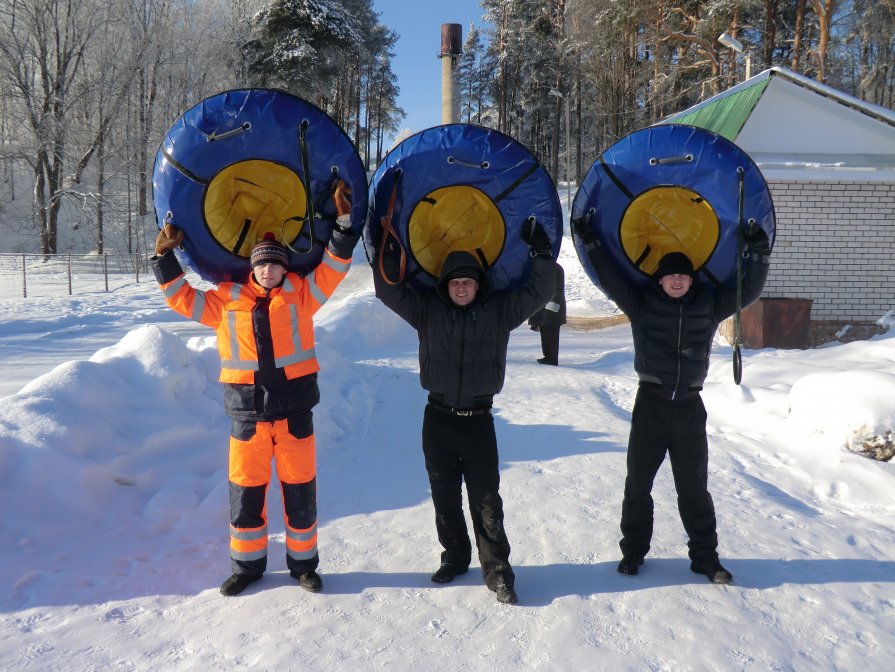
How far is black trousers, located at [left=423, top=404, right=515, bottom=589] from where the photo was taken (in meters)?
3.11

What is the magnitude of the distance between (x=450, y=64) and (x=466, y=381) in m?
8.75

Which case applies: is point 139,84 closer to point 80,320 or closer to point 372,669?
point 80,320

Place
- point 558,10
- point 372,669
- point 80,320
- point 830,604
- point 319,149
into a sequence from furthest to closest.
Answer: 1. point 558,10
2. point 80,320
3. point 319,149
4. point 830,604
5. point 372,669

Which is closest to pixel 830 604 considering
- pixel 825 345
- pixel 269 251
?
pixel 269 251

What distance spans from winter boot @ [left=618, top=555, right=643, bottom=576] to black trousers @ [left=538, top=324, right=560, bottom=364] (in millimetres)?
5273

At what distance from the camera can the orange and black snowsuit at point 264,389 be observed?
3045mm

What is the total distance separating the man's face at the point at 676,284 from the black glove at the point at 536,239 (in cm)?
61

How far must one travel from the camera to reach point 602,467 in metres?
4.94

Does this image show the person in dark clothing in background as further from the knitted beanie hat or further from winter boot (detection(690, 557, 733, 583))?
the knitted beanie hat

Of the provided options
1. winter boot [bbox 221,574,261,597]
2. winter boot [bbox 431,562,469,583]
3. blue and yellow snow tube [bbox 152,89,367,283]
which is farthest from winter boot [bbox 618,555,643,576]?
blue and yellow snow tube [bbox 152,89,367,283]

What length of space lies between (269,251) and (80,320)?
11793 millimetres

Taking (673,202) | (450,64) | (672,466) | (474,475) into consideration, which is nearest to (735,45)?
(450,64)

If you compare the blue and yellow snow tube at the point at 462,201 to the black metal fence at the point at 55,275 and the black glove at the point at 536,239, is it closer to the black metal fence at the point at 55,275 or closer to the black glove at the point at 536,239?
the black glove at the point at 536,239

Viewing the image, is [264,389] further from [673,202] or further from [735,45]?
[735,45]
